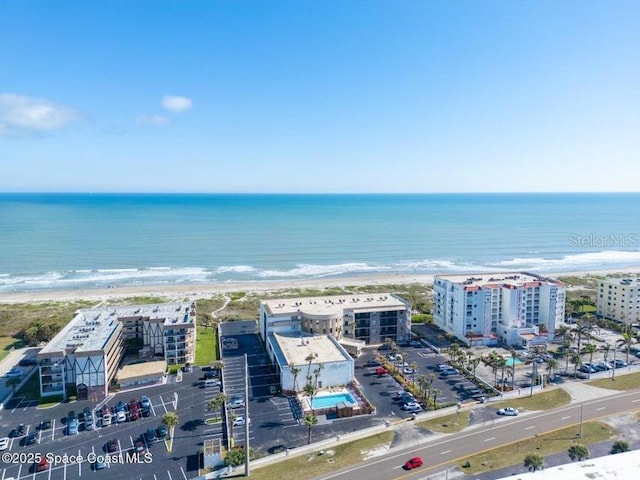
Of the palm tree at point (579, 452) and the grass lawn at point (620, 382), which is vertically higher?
the palm tree at point (579, 452)

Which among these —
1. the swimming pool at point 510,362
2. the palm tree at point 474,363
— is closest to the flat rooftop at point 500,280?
the swimming pool at point 510,362

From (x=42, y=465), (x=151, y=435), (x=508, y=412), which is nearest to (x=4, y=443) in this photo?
(x=42, y=465)

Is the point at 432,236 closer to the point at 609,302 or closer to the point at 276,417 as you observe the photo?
the point at 609,302

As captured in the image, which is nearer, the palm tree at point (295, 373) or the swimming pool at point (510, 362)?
the palm tree at point (295, 373)

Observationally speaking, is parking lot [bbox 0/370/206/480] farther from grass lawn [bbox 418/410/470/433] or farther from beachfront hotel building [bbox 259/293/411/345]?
grass lawn [bbox 418/410/470/433]

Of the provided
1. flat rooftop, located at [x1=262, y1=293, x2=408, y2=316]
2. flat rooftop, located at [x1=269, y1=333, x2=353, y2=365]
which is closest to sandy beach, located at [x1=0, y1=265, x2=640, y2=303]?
flat rooftop, located at [x1=262, y1=293, x2=408, y2=316]

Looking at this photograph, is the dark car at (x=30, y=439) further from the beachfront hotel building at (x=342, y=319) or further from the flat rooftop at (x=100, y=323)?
the beachfront hotel building at (x=342, y=319)

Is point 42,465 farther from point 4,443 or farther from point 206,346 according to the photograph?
point 206,346

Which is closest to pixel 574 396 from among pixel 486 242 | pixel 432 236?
pixel 486 242

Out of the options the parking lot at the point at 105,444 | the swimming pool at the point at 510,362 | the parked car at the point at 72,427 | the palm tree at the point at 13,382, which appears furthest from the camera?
the swimming pool at the point at 510,362
